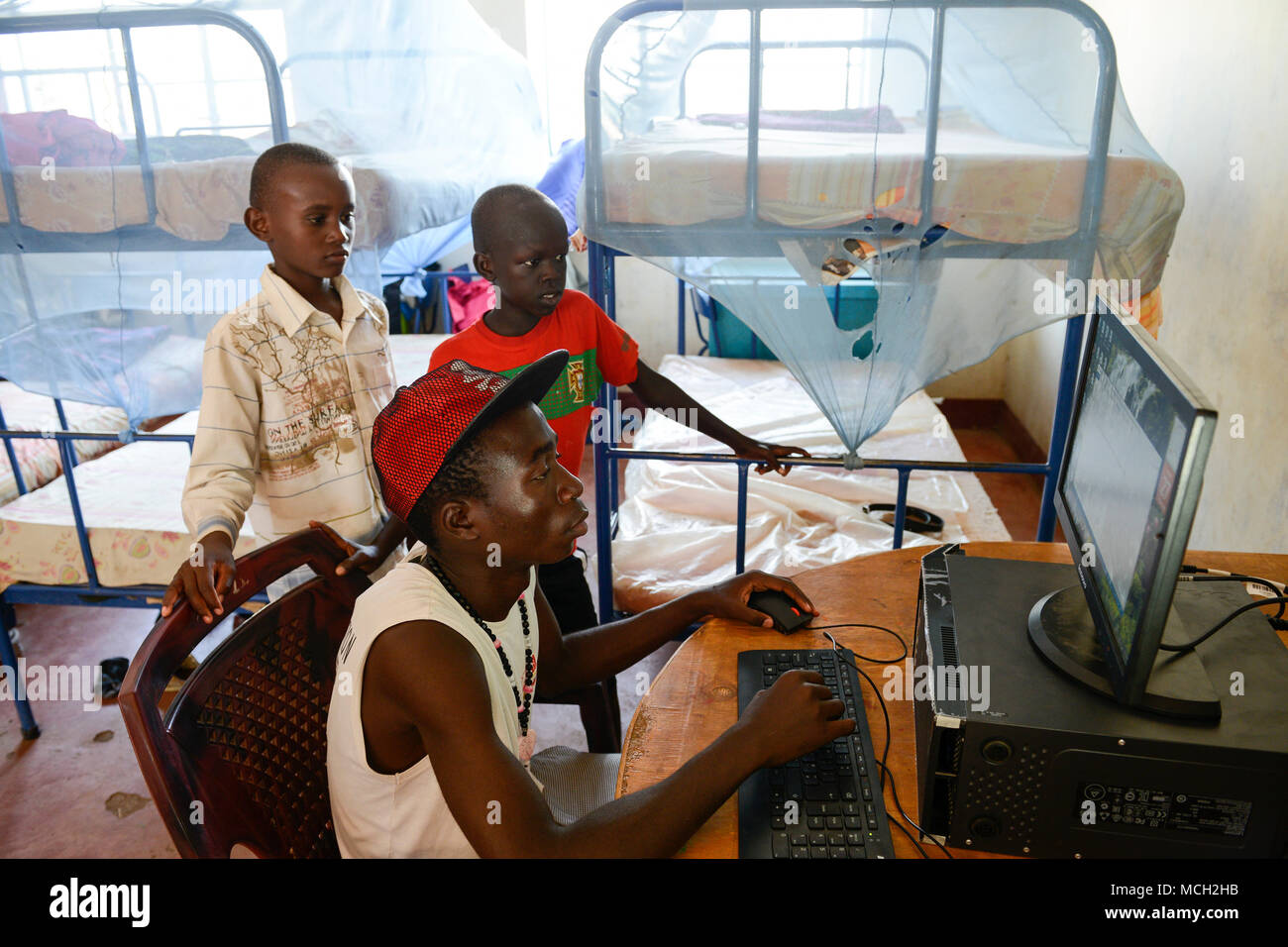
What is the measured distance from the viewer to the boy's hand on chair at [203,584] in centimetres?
112

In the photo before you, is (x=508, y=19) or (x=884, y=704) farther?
(x=508, y=19)

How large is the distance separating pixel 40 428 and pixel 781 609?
3488 millimetres

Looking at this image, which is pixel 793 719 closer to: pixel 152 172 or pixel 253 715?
pixel 253 715

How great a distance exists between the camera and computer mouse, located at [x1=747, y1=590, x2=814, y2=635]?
1.37 metres

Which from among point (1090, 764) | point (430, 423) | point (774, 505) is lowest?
point (774, 505)

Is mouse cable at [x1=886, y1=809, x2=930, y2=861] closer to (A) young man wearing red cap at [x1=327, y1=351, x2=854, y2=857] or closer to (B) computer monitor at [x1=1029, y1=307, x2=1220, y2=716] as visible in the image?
(A) young man wearing red cap at [x1=327, y1=351, x2=854, y2=857]

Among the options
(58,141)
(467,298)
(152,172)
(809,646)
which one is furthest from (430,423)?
(467,298)

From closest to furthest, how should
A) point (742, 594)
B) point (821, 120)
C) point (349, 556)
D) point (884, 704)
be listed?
point (884, 704), point (349, 556), point (742, 594), point (821, 120)

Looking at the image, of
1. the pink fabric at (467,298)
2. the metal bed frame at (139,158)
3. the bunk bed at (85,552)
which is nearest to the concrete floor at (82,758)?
the bunk bed at (85,552)

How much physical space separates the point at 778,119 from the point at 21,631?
3.11 m

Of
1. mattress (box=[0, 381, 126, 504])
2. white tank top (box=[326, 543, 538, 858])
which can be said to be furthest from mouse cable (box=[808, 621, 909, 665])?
mattress (box=[0, 381, 126, 504])

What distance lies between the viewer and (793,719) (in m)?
1.05

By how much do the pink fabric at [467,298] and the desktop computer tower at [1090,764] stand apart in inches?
165

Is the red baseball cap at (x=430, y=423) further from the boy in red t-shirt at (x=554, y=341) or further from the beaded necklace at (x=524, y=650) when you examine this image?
the boy in red t-shirt at (x=554, y=341)
